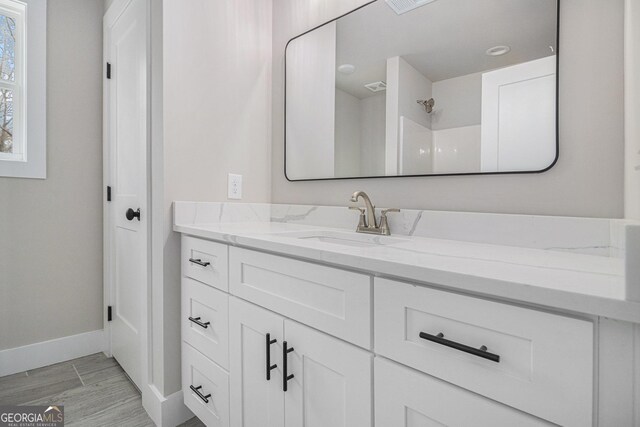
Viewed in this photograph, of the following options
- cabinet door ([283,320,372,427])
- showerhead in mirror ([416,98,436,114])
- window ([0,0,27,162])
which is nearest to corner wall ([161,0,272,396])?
cabinet door ([283,320,372,427])

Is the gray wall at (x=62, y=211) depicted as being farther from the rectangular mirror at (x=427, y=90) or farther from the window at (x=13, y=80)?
the rectangular mirror at (x=427, y=90)

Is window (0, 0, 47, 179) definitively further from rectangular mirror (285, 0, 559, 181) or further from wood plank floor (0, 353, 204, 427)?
rectangular mirror (285, 0, 559, 181)

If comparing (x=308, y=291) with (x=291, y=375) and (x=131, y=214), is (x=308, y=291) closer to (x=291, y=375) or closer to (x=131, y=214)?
(x=291, y=375)

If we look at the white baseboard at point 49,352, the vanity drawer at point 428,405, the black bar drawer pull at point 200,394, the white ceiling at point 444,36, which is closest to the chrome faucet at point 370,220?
the white ceiling at point 444,36

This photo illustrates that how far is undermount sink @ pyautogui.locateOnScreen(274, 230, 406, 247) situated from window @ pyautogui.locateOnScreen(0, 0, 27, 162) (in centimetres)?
176

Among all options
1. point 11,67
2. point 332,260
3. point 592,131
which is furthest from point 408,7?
point 11,67

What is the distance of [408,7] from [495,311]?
123 centimetres

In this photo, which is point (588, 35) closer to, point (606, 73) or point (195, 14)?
point (606, 73)

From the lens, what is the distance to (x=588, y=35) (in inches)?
35.3

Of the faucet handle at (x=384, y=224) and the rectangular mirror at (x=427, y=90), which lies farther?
the faucet handle at (x=384, y=224)

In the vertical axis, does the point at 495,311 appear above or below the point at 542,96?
below

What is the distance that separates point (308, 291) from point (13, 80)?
2.24m

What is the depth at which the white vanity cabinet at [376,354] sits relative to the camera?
0.49 meters

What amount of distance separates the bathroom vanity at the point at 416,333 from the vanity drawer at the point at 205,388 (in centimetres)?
1
